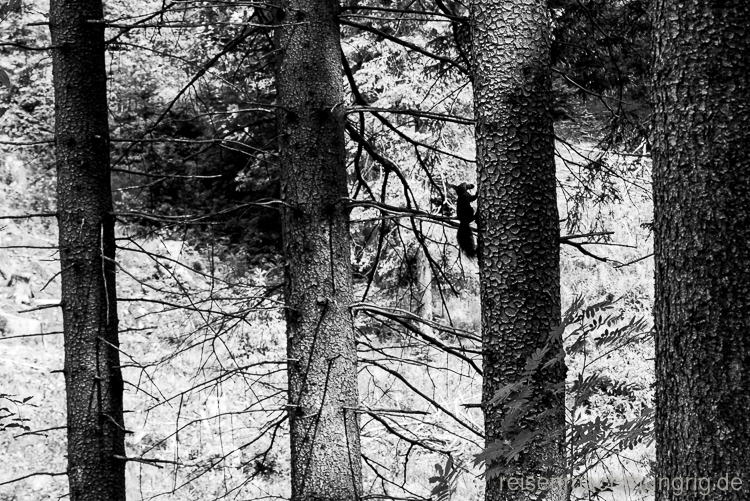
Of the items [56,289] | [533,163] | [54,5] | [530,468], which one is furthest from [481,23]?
[56,289]

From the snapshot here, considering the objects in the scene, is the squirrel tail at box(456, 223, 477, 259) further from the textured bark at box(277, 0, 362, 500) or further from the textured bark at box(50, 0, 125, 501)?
the textured bark at box(50, 0, 125, 501)

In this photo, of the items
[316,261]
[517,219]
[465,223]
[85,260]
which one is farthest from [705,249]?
[85,260]

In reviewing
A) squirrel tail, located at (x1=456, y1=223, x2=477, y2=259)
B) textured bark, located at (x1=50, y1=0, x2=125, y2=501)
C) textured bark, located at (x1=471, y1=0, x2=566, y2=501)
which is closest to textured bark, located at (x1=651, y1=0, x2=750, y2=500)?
textured bark, located at (x1=471, y1=0, x2=566, y2=501)

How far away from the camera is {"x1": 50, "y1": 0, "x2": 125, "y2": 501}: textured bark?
143 inches

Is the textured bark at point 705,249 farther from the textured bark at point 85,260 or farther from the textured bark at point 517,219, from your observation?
the textured bark at point 85,260

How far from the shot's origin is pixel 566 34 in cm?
465

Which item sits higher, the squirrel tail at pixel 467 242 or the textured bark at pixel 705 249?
the squirrel tail at pixel 467 242

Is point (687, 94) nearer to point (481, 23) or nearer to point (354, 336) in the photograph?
point (481, 23)

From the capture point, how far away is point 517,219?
284cm

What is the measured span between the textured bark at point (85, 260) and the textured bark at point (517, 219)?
1960 millimetres

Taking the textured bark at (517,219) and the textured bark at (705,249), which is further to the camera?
the textured bark at (517,219)

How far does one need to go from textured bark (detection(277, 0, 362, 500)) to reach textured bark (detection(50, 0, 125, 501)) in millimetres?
943

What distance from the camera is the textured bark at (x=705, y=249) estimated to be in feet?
5.49

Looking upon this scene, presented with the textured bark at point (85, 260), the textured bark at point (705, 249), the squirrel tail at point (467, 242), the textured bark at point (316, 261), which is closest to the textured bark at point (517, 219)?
the squirrel tail at point (467, 242)
